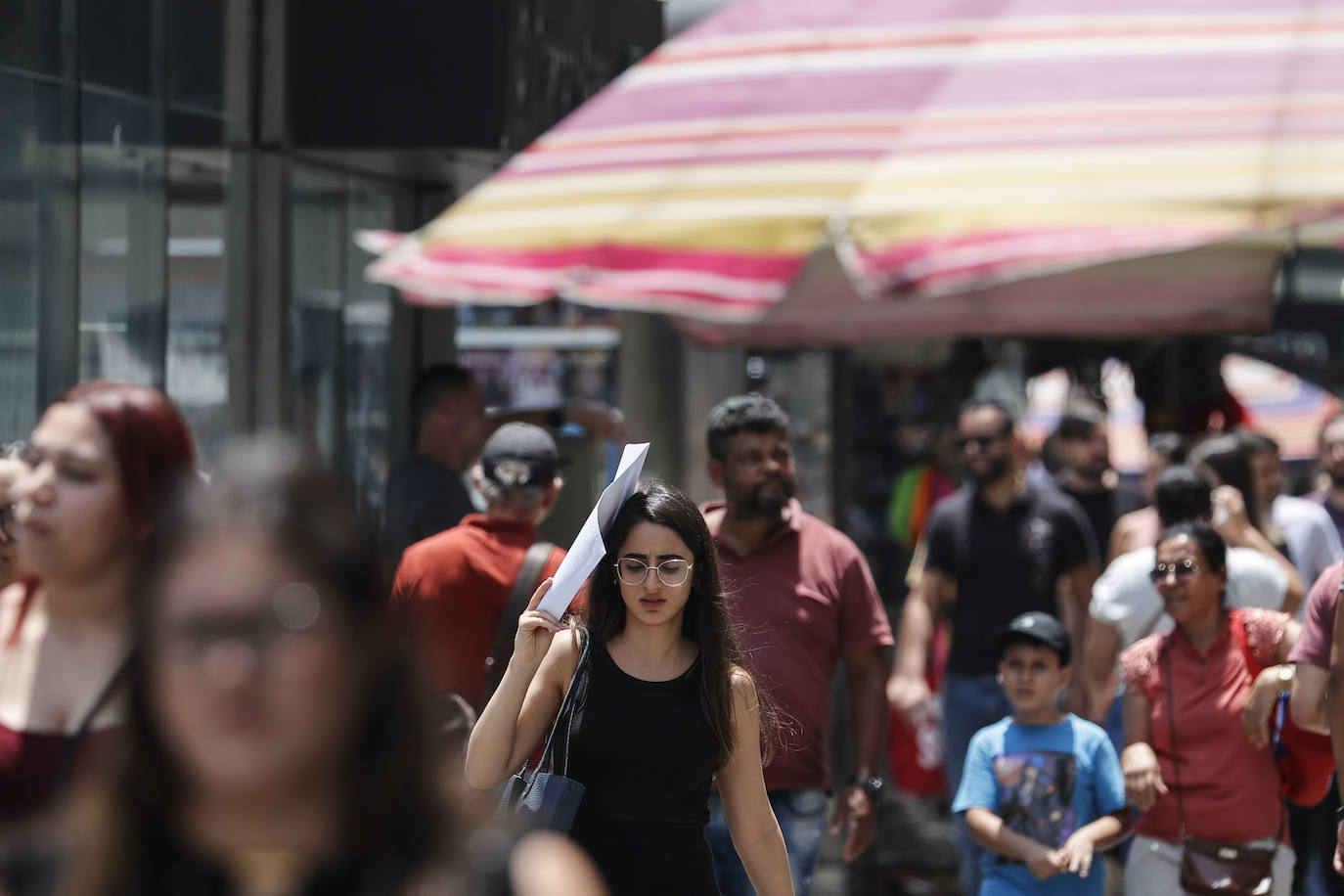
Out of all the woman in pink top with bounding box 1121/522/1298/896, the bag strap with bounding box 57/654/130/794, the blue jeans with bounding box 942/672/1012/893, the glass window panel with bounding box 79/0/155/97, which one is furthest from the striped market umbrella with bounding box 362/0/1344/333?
the bag strap with bounding box 57/654/130/794

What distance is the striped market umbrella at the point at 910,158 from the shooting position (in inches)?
221

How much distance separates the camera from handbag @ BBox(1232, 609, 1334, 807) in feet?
17.5

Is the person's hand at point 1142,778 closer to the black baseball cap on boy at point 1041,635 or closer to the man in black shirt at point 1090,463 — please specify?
the black baseball cap on boy at point 1041,635

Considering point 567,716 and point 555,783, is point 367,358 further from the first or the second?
point 555,783

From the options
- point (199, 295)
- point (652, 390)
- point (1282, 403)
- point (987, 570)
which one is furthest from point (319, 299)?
point (1282, 403)

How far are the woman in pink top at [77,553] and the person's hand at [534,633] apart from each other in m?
1.42

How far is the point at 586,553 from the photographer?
3.91 meters

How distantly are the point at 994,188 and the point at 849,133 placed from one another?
873mm

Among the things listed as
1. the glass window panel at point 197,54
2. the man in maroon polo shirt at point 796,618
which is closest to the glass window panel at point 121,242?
the glass window panel at point 197,54

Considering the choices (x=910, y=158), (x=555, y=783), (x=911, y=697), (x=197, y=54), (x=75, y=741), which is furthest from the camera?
(x=197, y=54)

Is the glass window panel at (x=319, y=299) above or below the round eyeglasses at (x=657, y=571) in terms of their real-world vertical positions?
above

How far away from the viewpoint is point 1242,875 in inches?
209

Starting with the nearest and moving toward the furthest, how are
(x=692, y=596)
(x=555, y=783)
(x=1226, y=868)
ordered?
1. (x=555, y=783)
2. (x=692, y=596)
3. (x=1226, y=868)

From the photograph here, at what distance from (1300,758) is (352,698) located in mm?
4410
